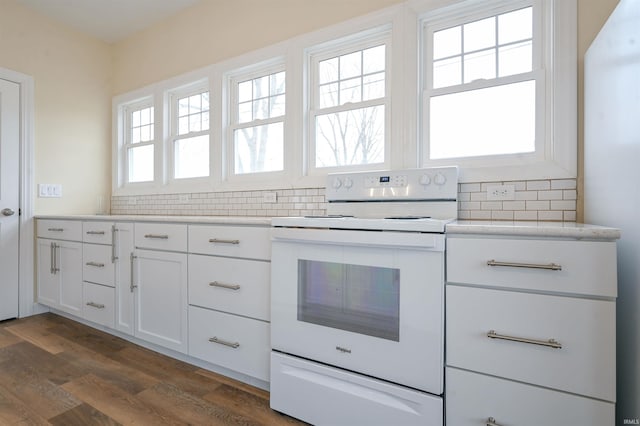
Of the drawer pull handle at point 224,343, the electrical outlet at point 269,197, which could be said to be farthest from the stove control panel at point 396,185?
the drawer pull handle at point 224,343

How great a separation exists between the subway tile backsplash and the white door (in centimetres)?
83

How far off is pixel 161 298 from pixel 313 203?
1172mm

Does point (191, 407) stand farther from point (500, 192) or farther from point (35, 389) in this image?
point (500, 192)

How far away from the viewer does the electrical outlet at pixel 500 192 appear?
1.68 metres

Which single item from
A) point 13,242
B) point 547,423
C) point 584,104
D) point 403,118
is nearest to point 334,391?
point 547,423

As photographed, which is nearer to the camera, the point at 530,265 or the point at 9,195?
the point at 530,265

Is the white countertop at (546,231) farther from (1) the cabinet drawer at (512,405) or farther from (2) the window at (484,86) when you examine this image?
(2) the window at (484,86)

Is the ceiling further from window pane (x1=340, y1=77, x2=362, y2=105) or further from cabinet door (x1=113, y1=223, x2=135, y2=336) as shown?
cabinet door (x1=113, y1=223, x2=135, y2=336)

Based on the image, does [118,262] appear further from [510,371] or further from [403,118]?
[510,371]

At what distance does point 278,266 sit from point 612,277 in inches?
49.0

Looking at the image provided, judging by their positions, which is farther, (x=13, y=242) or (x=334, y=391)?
(x=13, y=242)

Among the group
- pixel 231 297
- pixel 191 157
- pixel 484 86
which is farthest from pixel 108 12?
pixel 484 86

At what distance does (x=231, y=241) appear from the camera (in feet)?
5.92

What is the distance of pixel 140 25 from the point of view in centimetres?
320
